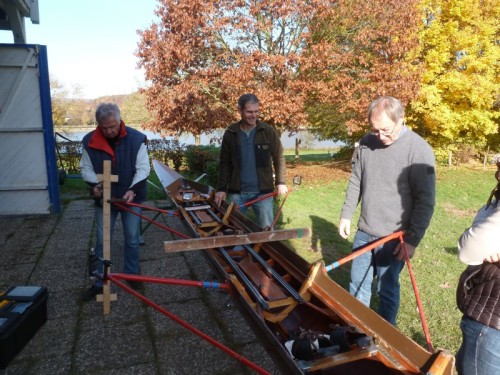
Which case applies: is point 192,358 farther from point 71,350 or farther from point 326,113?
point 326,113

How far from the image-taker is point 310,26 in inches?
398

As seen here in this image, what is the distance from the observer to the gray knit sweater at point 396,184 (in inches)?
101

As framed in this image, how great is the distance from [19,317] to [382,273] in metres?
3.11

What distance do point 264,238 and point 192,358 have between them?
3.90ft

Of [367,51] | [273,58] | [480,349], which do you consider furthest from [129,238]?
[367,51]

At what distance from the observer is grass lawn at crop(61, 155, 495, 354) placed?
359 centimetres

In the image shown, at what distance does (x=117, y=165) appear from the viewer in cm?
373

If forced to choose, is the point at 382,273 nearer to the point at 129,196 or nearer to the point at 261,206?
the point at 261,206

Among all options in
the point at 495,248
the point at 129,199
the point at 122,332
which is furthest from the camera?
the point at 129,199

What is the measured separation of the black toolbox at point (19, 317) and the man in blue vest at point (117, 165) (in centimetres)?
58

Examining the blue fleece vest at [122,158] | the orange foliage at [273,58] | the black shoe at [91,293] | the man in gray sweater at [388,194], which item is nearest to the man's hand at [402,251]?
the man in gray sweater at [388,194]

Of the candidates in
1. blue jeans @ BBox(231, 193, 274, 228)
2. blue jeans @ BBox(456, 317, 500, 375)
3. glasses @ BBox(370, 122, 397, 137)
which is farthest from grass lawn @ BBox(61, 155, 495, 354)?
glasses @ BBox(370, 122, 397, 137)

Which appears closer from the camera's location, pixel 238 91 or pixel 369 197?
pixel 369 197

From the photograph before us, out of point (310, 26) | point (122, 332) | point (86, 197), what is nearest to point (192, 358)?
point (122, 332)
